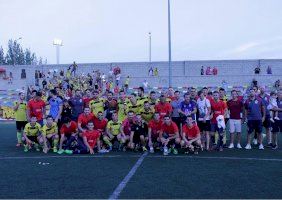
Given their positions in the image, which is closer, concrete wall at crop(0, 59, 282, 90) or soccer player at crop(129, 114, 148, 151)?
soccer player at crop(129, 114, 148, 151)

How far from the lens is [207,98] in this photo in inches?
500

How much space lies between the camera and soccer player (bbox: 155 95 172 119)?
12.3 meters

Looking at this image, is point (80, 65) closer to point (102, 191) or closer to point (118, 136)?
point (118, 136)

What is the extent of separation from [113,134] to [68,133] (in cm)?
128

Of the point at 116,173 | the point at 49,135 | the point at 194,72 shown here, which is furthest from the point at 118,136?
the point at 194,72

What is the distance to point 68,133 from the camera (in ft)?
40.4

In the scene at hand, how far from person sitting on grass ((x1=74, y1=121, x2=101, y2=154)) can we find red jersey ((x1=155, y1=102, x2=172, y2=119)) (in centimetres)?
184

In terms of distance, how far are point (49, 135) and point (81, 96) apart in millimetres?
1743

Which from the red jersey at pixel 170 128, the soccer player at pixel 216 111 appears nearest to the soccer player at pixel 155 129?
the red jersey at pixel 170 128

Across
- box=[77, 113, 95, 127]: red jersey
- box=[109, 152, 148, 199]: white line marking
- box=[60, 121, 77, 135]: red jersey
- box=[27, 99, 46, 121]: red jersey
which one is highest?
box=[27, 99, 46, 121]: red jersey

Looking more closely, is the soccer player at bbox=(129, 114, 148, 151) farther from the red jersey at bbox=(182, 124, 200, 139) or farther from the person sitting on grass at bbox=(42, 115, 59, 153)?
the person sitting on grass at bbox=(42, 115, 59, 153)

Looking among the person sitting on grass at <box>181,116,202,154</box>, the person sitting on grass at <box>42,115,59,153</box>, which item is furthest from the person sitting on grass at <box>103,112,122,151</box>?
the person sitting on grass at <box>181,116,202,154</box>

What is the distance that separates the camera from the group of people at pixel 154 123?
11.8 metres

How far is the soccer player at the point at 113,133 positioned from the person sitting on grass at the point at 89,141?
337mm
